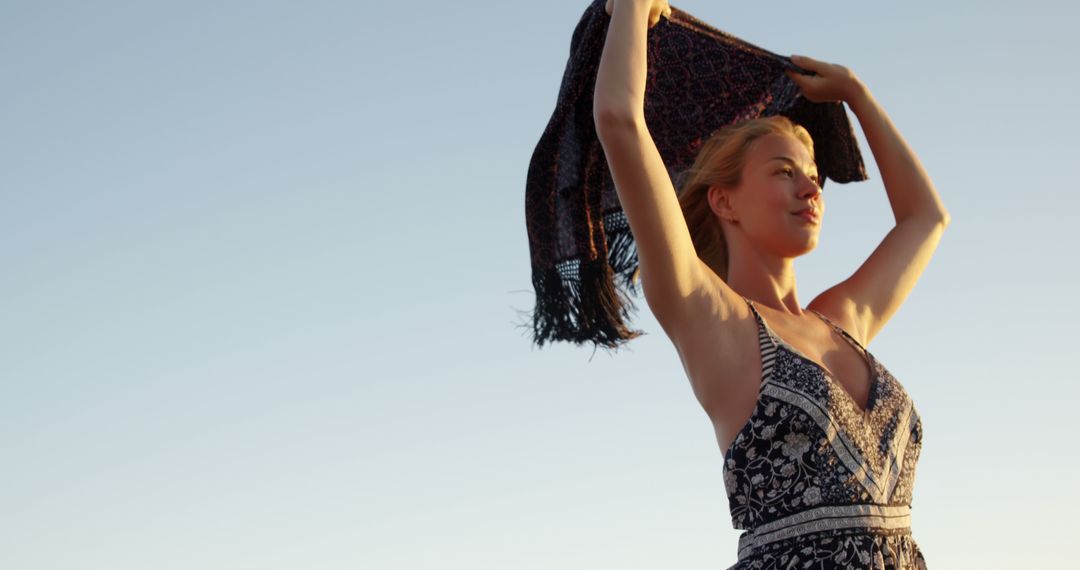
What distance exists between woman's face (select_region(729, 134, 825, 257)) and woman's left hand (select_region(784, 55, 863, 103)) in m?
0.41

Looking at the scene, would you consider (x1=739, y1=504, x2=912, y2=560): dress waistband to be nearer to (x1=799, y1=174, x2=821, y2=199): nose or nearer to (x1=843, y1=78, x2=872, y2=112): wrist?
(x1=799, y1=174, x2=821, y2=199): nose

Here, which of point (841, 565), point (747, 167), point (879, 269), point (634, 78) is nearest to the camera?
point (841, 565)

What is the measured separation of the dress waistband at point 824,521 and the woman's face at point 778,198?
0.91 meters

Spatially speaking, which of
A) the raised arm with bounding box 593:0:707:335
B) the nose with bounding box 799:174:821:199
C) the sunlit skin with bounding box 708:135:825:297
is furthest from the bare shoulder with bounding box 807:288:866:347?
the raised arm with bounding box 593:0:707:335

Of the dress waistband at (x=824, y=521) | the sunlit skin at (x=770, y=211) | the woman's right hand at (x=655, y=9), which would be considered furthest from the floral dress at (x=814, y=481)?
the woman's right hand at (x=655, y=9)

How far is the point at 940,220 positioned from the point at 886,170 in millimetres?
252

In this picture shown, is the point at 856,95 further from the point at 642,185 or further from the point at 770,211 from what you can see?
the point at 642,185

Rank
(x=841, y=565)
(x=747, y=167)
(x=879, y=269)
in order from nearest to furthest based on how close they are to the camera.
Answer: (x=841, y=565)
(x=747, y=167)
(x=879, y=269)

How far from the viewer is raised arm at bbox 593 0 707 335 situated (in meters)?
3.64

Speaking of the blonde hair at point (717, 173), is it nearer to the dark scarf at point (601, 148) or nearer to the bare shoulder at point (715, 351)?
the dark scarf at point (601, 148)

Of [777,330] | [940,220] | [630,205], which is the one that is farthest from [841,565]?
[940,220]

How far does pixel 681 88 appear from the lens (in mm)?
4484

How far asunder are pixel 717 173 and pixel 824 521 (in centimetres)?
123

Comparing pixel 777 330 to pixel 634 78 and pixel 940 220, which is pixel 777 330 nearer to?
pixel 634 78
